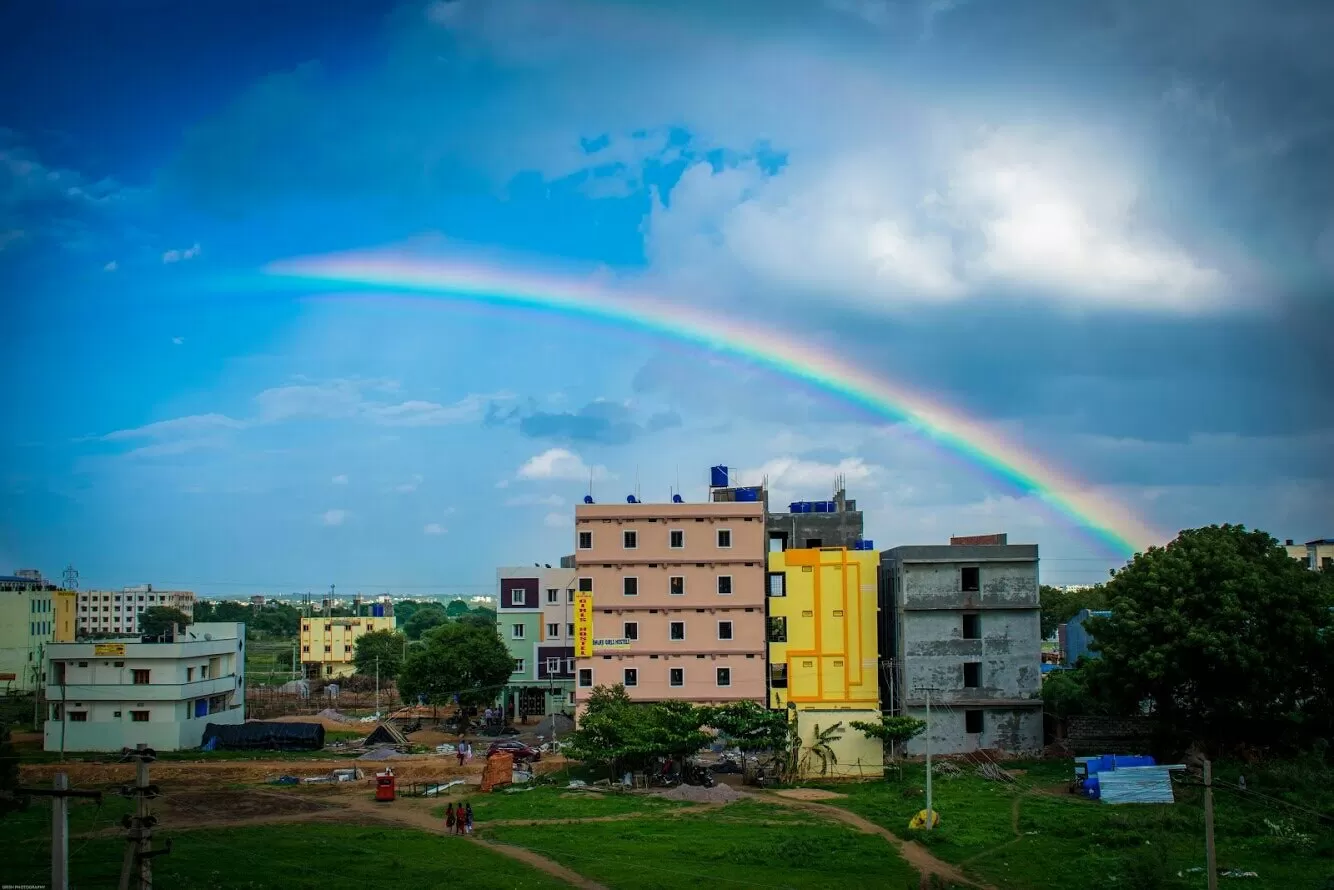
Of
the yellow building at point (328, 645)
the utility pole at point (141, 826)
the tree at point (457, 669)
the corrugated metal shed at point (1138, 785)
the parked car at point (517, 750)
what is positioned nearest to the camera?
the utility pole at point (141, 826)

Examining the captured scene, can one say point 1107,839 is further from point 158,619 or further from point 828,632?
point 158,619

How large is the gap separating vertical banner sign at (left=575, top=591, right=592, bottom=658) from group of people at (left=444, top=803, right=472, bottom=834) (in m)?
→ 17.1

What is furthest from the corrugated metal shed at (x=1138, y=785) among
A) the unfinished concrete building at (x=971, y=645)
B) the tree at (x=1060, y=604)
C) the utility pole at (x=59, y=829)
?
the tree at (x=1060, y=604)

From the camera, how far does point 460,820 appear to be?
32.1 metres

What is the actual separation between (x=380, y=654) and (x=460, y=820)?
65672 millimetres

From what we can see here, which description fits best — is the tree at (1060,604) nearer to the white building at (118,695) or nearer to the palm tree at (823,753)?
the palm tree at (823,753)

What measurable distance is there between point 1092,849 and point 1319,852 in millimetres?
5312

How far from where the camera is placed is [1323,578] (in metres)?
39.6

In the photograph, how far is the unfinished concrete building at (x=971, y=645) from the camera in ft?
150

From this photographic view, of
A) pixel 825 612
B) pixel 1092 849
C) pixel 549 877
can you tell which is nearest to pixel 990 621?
pixel 825 612

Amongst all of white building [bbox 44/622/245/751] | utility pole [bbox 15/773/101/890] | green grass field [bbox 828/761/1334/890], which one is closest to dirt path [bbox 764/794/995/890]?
green grass field [bbox 828/761/1334/890]

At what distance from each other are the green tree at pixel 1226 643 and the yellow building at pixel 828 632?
11145 mm

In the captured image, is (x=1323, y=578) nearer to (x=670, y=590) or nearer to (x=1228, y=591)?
(x=1228, y=591)

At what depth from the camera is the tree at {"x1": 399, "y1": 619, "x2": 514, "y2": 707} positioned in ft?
192
